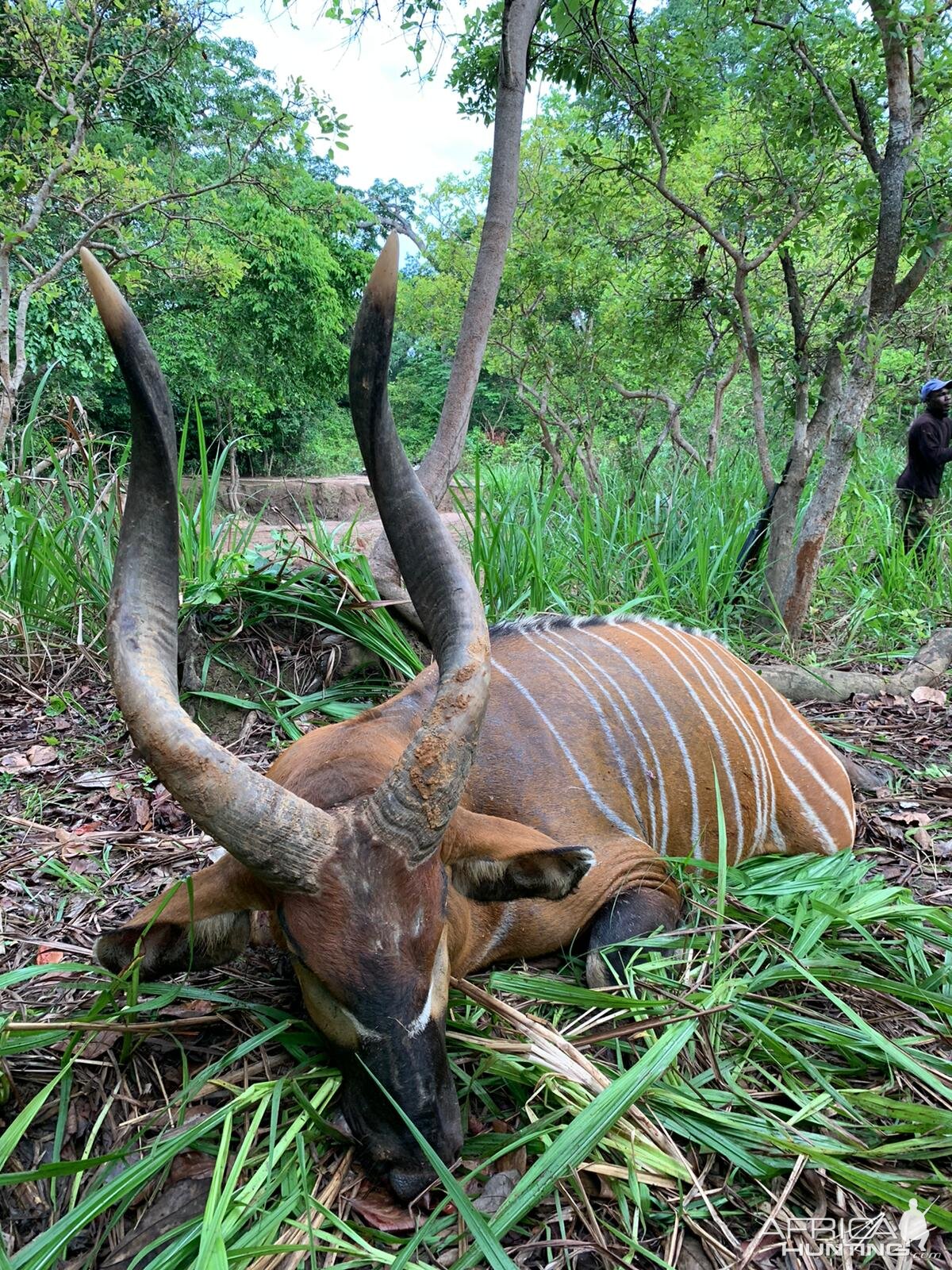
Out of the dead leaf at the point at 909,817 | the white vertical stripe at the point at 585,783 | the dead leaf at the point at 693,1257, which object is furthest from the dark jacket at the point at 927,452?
the dead leaf at the point at 693,1257

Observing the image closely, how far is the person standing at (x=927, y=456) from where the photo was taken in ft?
24.1

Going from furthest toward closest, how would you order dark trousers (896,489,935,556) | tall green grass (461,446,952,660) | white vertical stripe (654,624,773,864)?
dark trousers (896,489,935,556)
tall green grass (461,446,952,660)
white vertical stripe (654,624,773,864)

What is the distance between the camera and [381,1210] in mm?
1606

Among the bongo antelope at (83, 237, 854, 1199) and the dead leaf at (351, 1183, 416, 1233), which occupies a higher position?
the bongo antelope at (83, 237, 854, 1199)

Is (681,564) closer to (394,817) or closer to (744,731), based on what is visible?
(744,731)

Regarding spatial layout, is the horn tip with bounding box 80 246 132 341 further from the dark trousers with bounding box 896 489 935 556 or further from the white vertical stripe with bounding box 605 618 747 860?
the dark trousers with bounding box 896 489 935 556

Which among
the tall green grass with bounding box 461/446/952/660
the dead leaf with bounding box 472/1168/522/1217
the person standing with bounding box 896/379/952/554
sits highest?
the person standing with bounding box 896/379/952/554

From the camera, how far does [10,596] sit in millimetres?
4406

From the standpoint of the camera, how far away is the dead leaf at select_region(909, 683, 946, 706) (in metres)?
4.61

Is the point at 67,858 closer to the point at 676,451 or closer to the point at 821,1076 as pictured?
the point at 821,1076

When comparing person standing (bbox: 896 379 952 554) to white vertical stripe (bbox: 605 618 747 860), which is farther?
person standing (bbox: 896 379 952 554)

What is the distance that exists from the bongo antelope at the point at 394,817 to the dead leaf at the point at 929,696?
2537 mm

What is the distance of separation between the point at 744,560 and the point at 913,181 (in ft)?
7.76

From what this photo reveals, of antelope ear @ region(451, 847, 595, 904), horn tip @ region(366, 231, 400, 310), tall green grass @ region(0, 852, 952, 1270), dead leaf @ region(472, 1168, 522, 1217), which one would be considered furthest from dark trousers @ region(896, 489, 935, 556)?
dead leaf @ region(472, 1168, 522, 1217)
